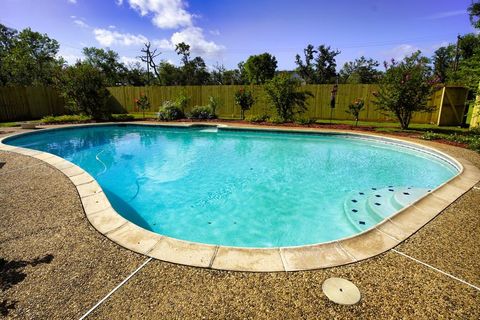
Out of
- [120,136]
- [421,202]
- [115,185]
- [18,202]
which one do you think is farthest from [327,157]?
[120,136]

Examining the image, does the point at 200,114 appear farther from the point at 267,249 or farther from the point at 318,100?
the point at 267,249

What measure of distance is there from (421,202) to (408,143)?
19.8ft

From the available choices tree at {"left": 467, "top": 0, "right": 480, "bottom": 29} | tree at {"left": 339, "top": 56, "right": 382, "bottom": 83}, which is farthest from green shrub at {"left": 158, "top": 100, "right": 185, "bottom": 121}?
tree at {"left": 339, "top": 56, "right": 382, "bottom": 83}

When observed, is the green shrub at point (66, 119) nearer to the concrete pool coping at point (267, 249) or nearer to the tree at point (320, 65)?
the concrete pool coping at point (267, 249)

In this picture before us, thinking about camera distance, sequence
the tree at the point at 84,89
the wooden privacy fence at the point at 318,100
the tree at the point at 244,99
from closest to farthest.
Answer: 1. the wooden privacy fence at the point at 318,100
2. the tree at the point at 84,89
3. the tree at the point at 244,99

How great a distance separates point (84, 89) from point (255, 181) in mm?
13336

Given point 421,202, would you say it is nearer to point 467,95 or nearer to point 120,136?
point 467,95

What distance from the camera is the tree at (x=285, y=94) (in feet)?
44.2

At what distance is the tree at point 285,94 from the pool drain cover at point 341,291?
12268mm

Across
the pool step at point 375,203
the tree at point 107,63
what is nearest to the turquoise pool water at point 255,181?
the pool step at point 375,203

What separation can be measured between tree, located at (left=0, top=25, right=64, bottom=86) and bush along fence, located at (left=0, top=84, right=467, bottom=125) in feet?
27.6

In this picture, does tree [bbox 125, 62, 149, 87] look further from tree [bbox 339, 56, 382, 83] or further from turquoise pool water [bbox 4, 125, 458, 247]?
tree [bbox 339, 56, 382, 83]

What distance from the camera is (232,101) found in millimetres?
16859

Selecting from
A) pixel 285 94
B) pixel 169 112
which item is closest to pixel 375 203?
pixel 285 94
